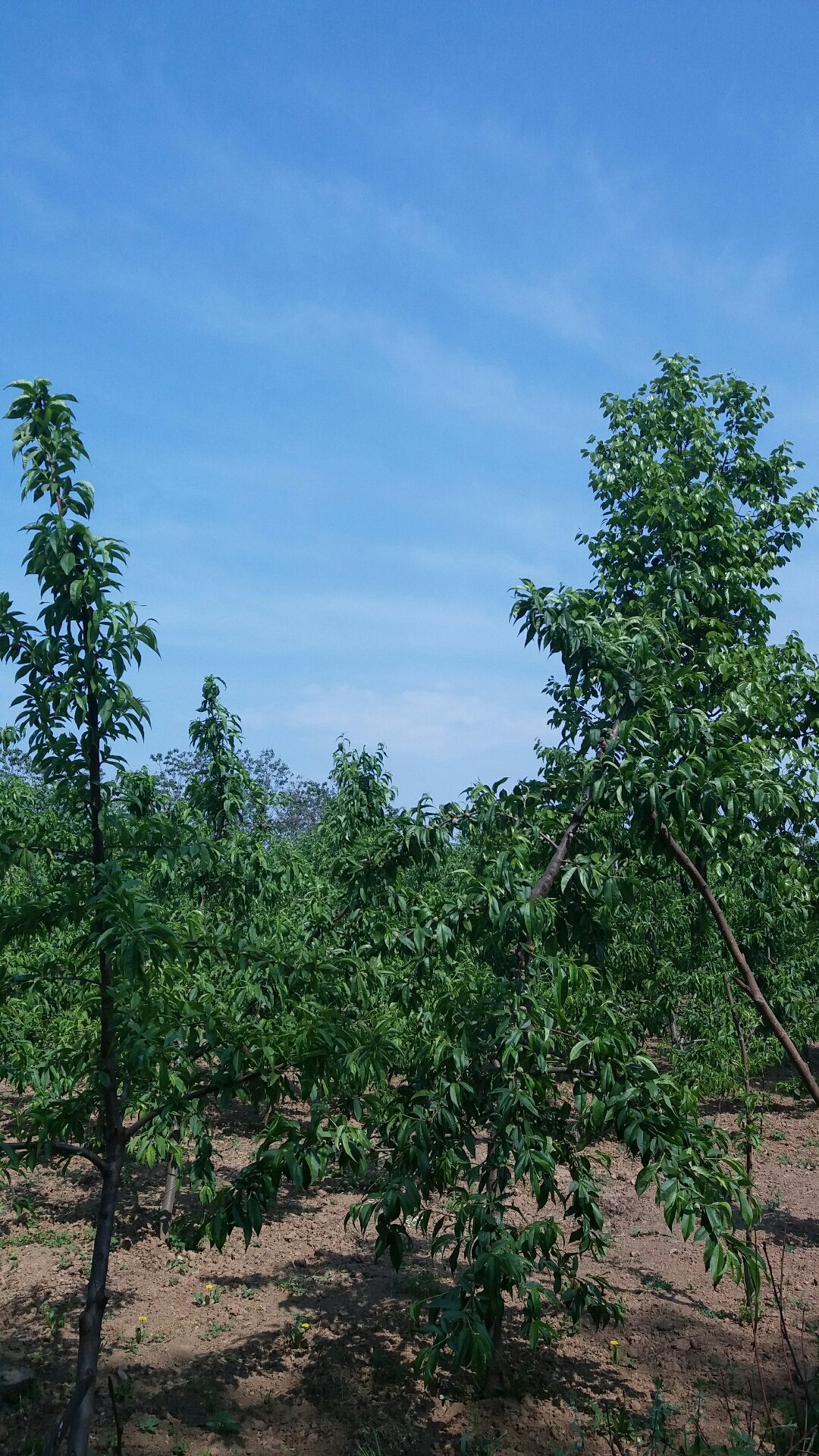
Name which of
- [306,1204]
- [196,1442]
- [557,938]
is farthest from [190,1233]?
[306,1204]

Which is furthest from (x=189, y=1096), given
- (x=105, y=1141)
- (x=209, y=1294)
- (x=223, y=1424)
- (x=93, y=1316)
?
(x=209, y=1294)

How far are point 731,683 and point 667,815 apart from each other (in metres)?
3.77

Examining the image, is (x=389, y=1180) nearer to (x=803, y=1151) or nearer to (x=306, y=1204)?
(x=306, y=1204)

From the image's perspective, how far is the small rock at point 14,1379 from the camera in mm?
5410

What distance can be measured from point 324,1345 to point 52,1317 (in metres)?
1.91

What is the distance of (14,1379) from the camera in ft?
17.9

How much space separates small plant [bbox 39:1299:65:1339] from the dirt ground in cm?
1

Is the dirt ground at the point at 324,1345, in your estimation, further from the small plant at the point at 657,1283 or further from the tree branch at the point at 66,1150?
the tree branch at the point at 66,1150

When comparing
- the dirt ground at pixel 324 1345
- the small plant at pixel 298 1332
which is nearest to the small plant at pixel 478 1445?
the dirt ground at pixel 324 1345

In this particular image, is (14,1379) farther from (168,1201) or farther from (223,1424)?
(168,1201)

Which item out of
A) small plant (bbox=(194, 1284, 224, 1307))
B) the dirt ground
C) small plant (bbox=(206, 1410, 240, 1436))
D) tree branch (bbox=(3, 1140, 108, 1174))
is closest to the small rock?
the dirt ground

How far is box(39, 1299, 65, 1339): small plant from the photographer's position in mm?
6328

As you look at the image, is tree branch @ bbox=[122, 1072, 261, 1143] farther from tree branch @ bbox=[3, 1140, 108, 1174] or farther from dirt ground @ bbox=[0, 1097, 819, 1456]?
dirt ground @ bbox=[0, 1097, 819, 1456]

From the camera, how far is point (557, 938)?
526 centimetres
